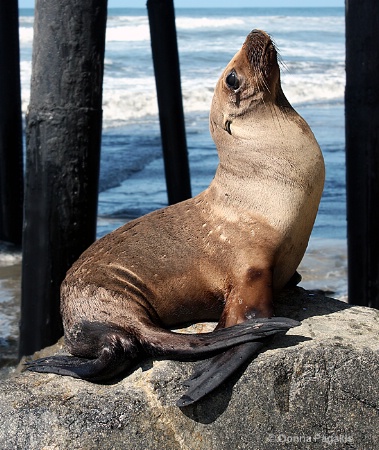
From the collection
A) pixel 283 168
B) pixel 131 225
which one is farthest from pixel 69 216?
pixel 283 168

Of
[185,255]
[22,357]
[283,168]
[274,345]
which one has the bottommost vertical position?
[22,357]

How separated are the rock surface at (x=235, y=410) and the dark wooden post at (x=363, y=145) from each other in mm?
1883

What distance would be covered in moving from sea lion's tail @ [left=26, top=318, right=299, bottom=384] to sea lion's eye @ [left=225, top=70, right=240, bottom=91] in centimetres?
94

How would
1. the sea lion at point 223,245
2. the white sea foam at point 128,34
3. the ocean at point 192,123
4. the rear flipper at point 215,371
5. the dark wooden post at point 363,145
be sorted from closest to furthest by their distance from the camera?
1. the rear flipper at point 215,371
2. the sea lion at point 223,245
3. the dark wooden post at point 363,145
4. the ocean at point 192,123
5. the white sea foam at point 128,34

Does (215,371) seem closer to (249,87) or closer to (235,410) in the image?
(235,410)

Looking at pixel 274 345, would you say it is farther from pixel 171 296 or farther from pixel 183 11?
pixel 183 11

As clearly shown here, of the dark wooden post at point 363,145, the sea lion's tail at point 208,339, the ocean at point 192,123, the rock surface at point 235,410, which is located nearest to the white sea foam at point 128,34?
the ocean at point 192,123

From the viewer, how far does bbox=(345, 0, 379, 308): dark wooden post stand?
4875 mm

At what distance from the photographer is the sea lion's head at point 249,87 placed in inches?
134

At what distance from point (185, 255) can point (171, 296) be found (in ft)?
0.55

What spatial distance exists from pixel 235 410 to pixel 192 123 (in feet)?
42.9

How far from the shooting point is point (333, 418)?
312 centimetres

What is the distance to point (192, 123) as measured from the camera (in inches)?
627

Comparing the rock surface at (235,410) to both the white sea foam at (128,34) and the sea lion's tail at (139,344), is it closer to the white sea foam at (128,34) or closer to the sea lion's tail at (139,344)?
the sea lion's tail at (139,344)
